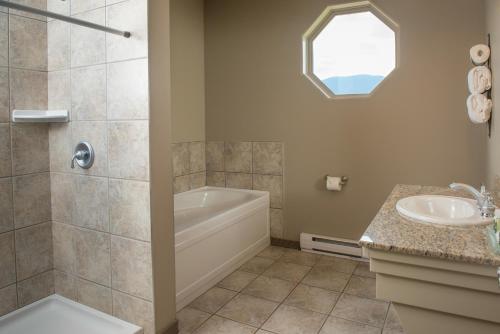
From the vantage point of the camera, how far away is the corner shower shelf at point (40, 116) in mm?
1992

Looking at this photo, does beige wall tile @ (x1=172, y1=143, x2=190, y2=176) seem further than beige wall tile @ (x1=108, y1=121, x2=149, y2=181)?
Yes

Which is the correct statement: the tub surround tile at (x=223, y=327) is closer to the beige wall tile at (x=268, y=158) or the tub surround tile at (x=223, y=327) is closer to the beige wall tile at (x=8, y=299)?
the beige wall tile at (x=8, y=299)

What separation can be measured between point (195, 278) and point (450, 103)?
234cm

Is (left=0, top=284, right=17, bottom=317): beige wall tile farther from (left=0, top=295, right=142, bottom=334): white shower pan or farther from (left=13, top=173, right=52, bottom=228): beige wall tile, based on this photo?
(left=13, top=173, right=52, bottom=228): beige wall tile

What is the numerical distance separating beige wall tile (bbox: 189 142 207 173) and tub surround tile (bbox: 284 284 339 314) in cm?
167

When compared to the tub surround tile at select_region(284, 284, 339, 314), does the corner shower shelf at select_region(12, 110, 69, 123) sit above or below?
above

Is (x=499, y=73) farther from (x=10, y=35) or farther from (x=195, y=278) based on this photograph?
(x=10, y=35)

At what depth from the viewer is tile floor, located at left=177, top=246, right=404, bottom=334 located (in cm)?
218

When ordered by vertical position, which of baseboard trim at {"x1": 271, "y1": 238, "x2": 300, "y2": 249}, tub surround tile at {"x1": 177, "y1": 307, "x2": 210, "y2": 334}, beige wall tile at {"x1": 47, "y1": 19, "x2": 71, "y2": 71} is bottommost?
tub surround tile at {"x1": 177, "y1": 307, "x2": 210, "y2": 334}

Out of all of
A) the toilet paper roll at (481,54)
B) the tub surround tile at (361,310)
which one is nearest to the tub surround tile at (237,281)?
the tub surround tile at (361,310)

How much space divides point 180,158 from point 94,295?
→ 172cm

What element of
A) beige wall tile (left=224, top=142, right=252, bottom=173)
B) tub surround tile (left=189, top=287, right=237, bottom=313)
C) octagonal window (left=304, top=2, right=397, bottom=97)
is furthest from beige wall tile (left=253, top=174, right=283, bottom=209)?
tub surround tile (left=189, top=287, right=237, bottom=313)

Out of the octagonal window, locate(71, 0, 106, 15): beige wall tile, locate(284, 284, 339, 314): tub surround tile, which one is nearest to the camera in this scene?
locate(71, 0, 106, 15): beige wall tile

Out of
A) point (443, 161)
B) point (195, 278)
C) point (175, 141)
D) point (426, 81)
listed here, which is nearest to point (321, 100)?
point (426, 81)
